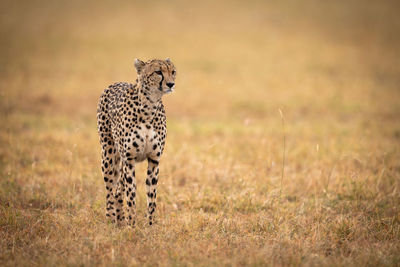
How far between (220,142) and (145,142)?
404cm

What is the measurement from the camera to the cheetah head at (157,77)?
4.21 metres

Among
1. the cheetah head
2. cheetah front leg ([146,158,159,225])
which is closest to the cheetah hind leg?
cheetah front leg ([146,158,159,225])

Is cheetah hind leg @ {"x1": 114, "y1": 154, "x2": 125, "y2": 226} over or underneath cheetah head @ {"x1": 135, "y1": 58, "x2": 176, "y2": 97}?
underneath

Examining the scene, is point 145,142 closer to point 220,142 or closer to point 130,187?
point 130,187

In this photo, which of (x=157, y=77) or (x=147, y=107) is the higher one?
(x=157, y=77)

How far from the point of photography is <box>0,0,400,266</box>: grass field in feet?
13.8

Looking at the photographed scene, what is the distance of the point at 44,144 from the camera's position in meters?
7.67

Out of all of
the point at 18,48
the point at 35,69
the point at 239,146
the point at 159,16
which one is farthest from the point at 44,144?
the point at 159,16

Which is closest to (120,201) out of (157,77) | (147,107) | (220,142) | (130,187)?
(130,187)

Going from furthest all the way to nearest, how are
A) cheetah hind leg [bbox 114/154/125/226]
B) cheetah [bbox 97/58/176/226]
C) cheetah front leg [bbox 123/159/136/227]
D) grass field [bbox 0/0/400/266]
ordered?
cheetah hind leg [bbox 114/154/125/226] → cheetah front leg [bbox 123/159/136/227] → cheetah [bbox 97/58/176/226] → grass field [bbox 0/0/400/266]

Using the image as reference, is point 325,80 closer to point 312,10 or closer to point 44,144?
point 44,144

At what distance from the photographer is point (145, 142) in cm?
434

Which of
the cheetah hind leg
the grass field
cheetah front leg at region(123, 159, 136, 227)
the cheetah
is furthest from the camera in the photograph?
the cheetah hind leg

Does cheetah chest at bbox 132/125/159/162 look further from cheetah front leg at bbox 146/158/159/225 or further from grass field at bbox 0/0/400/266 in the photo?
grass field at bbox 0/0/400/266
